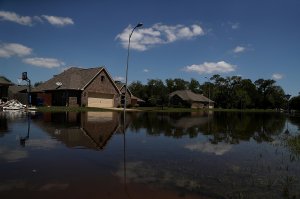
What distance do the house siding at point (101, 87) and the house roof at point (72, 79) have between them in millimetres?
773

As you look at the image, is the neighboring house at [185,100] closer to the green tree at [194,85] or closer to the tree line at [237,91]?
the tree line at [237,91]

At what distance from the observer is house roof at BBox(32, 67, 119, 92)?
5244 centimetres

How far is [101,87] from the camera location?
2197 inches

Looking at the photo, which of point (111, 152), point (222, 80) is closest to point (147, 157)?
point (111, 152)

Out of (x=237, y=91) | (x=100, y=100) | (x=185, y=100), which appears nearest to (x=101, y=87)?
(x=100, y=100)

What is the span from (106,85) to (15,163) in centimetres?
4870

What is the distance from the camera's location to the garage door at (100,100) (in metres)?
54.4

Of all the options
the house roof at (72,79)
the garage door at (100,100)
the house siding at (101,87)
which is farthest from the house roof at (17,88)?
the house siding at (101,87)

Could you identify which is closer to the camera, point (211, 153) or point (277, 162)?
point (277, 162)

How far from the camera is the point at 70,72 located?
57156mm

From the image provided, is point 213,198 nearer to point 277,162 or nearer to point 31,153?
point 277,162

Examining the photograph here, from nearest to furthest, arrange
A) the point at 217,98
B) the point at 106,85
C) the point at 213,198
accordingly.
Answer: the point at 213,198
the point at 106,85
the point at 217,98

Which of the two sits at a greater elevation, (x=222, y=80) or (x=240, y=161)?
(x=222, y=80)

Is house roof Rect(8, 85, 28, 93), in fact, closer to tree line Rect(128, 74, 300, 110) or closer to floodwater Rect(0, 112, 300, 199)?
tree line Rect(128, 74, 300, 110)
